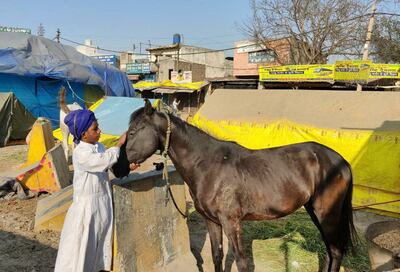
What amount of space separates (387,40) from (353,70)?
1142 centimetres

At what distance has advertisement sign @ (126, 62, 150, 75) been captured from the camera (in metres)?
36.2

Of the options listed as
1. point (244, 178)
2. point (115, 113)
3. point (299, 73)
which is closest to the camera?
point (244, 178)

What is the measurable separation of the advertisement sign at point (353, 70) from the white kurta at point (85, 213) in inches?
592

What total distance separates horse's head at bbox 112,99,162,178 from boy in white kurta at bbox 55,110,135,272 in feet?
0.65

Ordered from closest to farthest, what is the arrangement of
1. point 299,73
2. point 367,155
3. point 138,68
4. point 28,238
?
1. point 28,238
2. point 367,155
3. point 299,73
4. point 138,68

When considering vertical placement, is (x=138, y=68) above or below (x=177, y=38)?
below

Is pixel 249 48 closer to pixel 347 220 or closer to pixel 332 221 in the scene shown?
pixel 347 220

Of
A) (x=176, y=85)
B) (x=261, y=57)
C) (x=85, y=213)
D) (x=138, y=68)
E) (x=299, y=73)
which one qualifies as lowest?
(x=85, y=213)

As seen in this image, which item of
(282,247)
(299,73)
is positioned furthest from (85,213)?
(299,73)

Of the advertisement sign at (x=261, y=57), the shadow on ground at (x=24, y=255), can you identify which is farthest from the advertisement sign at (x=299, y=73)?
the shadow on ground at (x=24, y=255)

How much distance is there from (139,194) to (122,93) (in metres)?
17.0

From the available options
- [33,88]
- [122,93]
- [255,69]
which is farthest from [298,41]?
[33,88]

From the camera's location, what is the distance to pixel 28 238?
4727 millimetres

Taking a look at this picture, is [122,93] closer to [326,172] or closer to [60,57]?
[60,57]
